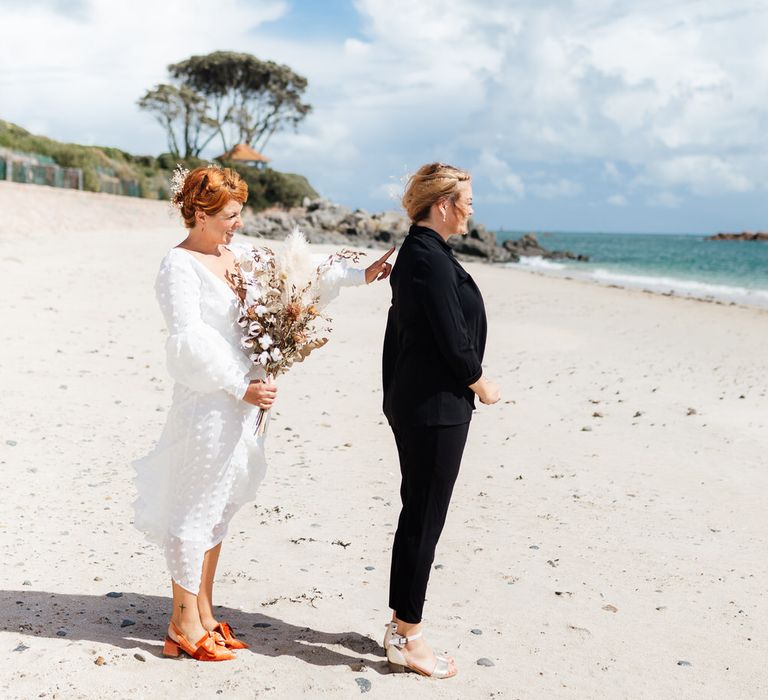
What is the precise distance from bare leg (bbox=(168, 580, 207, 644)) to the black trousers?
0.82 metres

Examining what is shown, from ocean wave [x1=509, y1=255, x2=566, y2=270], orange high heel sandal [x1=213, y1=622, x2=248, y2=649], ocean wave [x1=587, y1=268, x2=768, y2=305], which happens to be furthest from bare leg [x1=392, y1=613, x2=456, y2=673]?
ocean wave [x1=509, y1=255, x2=566, y2=270]

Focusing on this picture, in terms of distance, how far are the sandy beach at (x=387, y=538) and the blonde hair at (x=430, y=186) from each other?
1982 millimetres

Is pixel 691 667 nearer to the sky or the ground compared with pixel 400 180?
nearer to the ground

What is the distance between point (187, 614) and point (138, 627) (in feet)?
1.83

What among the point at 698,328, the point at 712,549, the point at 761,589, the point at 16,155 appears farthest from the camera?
the point at 16,155

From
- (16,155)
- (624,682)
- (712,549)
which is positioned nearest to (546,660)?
(624,682)

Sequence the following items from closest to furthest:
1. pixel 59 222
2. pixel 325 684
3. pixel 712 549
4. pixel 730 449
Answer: pixel 325 684 < pixel 712 549 < pixel 730 449 < pixel 59 222

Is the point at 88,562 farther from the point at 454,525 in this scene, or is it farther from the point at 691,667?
the point at 691,667

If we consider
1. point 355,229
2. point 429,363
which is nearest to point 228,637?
point 429,363

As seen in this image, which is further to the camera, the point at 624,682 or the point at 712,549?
the point at 712,549

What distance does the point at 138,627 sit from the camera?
4.04 meters

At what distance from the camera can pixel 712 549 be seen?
5.38 m

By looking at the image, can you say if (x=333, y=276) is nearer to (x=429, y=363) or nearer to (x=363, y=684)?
(x=429, y=363)

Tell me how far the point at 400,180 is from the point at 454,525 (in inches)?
108
